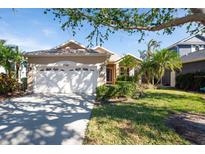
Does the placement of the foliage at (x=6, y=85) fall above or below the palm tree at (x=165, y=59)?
below

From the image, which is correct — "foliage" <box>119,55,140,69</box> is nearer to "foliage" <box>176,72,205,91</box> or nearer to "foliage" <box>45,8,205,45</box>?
"foliage" <box>176,72,205,91</box>

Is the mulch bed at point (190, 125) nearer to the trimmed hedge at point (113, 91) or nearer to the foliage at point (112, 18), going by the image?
the foliage at point (112, 18)

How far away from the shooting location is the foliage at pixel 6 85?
14.9m

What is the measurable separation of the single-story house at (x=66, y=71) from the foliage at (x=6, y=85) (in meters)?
1.15

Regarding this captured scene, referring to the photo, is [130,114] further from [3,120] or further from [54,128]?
[3,120]

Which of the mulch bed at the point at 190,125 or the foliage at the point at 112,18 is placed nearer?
the mulch bed at the point at 190,125

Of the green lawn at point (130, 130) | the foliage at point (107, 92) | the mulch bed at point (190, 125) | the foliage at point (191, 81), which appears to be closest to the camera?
the green lawn at point (130, 130)

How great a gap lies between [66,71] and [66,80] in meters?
0.69

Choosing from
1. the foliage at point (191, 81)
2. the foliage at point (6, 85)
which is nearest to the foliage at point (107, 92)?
the foliage at point (6, 85)

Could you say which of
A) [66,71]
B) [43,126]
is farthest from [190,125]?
[66,71]

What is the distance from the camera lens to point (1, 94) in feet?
48.3

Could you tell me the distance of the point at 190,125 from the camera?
271 inches

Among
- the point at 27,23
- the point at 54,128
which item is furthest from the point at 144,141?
the point at 27,23
